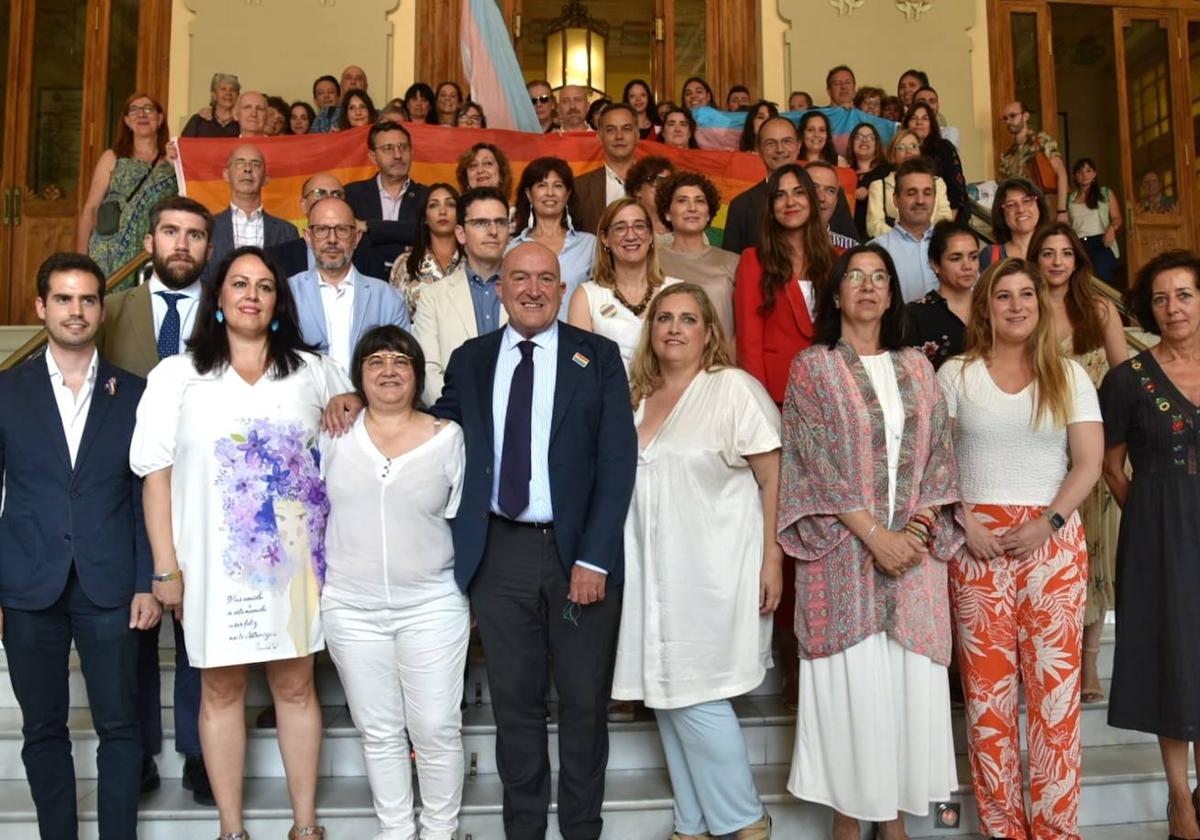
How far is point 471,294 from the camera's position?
157 inches

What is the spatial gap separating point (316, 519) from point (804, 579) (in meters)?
1.46

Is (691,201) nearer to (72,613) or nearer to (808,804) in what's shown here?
Result: (808,804)

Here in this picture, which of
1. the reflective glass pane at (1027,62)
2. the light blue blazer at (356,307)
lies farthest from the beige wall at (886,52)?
the light blue blazer at (356,307)

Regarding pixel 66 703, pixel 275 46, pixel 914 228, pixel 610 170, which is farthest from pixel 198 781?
pixel 275 46

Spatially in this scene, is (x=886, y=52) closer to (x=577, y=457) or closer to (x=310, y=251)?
(x=310, y=251)

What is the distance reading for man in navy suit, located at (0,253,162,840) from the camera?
10.1ft

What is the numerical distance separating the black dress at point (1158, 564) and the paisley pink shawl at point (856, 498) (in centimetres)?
63

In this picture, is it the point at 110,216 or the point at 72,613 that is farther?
the point at 110,216

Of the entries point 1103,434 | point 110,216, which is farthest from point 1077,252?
point 110,216

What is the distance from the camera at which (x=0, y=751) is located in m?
3.63

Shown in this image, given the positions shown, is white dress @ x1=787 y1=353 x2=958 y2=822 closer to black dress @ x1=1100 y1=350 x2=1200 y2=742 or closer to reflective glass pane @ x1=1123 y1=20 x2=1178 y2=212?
black dress @ x1=1100 y1=350 x2=1200 y2=742

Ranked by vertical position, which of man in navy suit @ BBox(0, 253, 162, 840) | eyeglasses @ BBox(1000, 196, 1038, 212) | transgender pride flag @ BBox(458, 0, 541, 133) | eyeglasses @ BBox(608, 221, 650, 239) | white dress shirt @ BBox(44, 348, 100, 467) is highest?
transgender pride flag @ BBox(458, 0, 541, 133)

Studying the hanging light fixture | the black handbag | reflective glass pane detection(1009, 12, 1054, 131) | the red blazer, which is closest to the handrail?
the black handbag

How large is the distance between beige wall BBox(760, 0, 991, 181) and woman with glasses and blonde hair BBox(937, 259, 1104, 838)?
22.9ft
